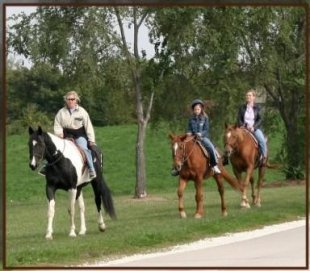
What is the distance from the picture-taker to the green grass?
6992 millimetres

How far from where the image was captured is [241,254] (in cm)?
810

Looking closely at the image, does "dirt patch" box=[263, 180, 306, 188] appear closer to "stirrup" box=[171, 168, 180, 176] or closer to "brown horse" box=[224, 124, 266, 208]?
"brown horse" box=[224, 124, 266, 208]

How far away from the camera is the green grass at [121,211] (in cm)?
699

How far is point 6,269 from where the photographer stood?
6.93m

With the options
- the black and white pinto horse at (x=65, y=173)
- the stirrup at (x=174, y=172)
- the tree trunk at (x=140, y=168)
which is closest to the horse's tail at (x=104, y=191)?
the black and white pinto horse at (x=65, y=173)

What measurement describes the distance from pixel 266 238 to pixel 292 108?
5.67ft

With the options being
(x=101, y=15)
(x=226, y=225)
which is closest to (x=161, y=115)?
(x=101, y=15)

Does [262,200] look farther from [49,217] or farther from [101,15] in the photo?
[101,15]

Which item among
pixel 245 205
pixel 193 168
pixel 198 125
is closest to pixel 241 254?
pixel 245 205

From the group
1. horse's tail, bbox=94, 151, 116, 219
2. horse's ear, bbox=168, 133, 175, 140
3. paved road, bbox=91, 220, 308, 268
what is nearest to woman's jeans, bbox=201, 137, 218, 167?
paved road, bbox=91, 220, 308, 268

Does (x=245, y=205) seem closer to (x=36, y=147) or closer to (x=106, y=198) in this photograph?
(x=106, y=198)

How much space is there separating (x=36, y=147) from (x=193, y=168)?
3786 millimetres

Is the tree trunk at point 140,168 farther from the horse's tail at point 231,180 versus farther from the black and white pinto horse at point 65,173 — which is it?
the horse's tail at point 231,180

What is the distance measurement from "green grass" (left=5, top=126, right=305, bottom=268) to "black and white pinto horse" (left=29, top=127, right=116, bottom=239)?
8 cm
